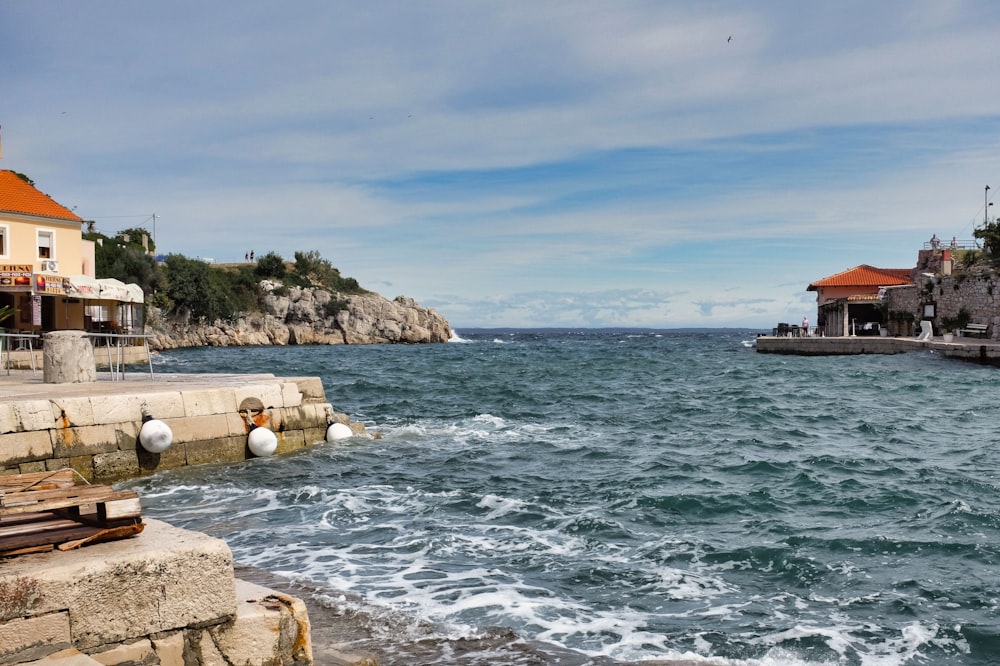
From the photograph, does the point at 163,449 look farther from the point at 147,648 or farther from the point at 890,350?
the point at 890,350

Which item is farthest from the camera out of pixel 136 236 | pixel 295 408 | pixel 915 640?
pixel 136 236

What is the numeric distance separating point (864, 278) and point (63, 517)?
69537 mm

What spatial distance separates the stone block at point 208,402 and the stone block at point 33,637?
10.2 metres

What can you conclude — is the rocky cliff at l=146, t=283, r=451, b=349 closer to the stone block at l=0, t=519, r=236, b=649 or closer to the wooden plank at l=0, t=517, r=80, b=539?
the wooden plank at l=0, t=517, r=80, b=539

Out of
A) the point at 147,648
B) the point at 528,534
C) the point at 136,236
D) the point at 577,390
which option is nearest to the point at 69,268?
the point at 577,390

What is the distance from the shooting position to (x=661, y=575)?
26.1 ft

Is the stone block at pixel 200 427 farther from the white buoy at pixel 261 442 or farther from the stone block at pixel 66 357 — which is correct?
the stone block at pixel 66 357

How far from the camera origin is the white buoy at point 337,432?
16.2m

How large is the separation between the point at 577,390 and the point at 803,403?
8014 mm

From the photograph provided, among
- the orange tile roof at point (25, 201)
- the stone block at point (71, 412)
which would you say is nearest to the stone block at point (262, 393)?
the stone block at point (71, 412)

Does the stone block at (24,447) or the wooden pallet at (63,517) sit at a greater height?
the wooden pallet at (63,517)

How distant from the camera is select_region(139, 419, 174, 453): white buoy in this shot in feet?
41.2

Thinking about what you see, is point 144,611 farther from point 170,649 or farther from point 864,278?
point 864,278

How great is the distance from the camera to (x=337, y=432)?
1630 cm
